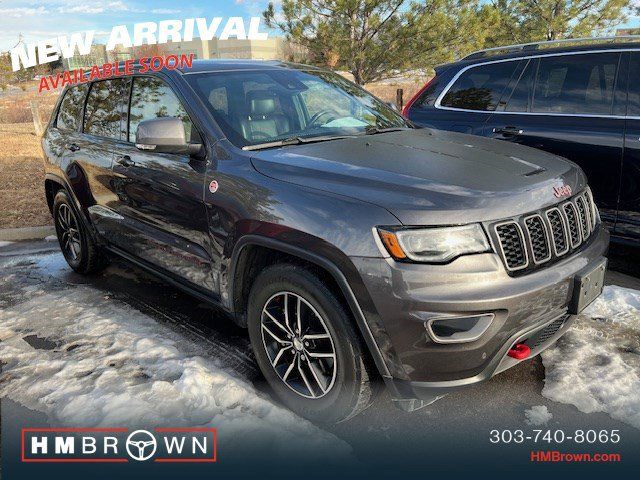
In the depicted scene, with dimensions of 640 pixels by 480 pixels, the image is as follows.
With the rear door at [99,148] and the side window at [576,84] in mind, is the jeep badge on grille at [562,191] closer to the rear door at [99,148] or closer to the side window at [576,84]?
the side window at [576,84]

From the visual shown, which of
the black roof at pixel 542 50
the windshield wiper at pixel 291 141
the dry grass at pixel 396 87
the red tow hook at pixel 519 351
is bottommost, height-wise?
the red tow hook at pixel 519 351

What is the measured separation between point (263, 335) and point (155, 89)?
1.83 m

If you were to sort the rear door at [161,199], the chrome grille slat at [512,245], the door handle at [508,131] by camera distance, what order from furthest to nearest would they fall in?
the door handle at [508,131]
the rear door at [161,199]
the chrome grille slat at [512,245]

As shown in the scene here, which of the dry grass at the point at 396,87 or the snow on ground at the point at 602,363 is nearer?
the snow on ground at the point at 602,363

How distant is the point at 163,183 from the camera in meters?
3.32

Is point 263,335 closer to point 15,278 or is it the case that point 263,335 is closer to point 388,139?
point 388,139

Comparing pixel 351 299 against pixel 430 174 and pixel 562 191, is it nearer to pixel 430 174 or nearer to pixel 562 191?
pixel 430 174

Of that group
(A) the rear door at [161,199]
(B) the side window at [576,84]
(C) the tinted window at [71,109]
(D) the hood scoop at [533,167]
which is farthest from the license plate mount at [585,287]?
(C) the tinted window at [71,109]

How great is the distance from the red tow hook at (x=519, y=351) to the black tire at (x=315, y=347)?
0.61 meters

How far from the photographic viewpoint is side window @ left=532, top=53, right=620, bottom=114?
14.0 feet

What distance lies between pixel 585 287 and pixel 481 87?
117 inches

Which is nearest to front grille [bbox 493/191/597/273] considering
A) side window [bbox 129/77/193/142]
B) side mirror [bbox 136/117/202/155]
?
side mirror [bbox 136/117/202/155]

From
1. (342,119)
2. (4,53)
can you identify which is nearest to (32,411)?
(342,119)

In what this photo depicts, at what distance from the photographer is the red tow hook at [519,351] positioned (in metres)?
2.36
